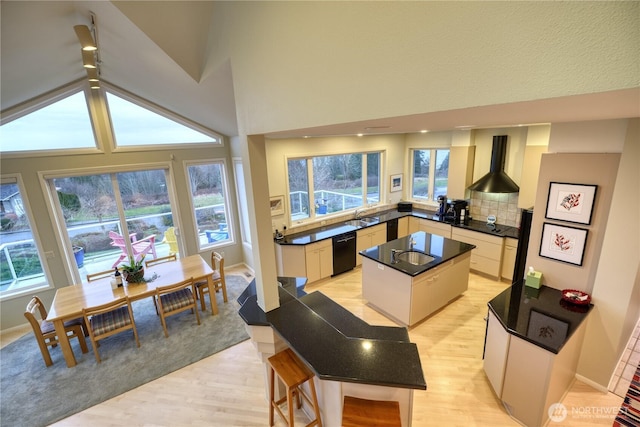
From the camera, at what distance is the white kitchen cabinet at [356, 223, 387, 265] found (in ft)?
17.1

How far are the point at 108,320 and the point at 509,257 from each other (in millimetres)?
5918

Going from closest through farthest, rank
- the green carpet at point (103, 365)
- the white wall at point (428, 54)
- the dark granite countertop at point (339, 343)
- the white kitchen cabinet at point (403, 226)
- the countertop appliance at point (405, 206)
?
1. the white wall at point (428, 54)
2. the dark granite countertop at point (339, 343)
3. the green carpet at point (103, 365)
4. the white kitchen cabinet at point (403, 226)
5. the countertop appliance at point (405, 206)

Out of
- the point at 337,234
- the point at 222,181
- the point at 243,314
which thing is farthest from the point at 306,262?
the point at 222,181

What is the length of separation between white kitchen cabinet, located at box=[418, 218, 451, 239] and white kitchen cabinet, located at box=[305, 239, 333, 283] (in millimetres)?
2151

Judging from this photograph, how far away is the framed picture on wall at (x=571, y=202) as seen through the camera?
2.52 meters

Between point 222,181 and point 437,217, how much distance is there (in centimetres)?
442

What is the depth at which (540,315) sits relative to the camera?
96.6 inches

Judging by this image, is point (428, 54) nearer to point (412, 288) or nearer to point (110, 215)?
point (412, 288)

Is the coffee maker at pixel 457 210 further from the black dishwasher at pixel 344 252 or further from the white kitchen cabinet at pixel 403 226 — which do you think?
the black dishwasher at pixel 344 252

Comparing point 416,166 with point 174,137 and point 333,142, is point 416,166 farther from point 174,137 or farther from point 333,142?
point 174,137

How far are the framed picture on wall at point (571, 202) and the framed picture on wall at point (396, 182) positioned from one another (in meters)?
3.63

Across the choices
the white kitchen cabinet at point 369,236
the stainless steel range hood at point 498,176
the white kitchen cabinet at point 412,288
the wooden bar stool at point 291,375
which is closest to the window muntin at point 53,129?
the wooden bar stool at point 291,375

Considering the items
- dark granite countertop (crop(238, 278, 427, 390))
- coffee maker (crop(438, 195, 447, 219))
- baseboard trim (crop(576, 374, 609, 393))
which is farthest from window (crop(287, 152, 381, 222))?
baseboard trim (crop(576, 374, 609, 393))

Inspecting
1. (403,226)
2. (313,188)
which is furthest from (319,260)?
(403,226)
